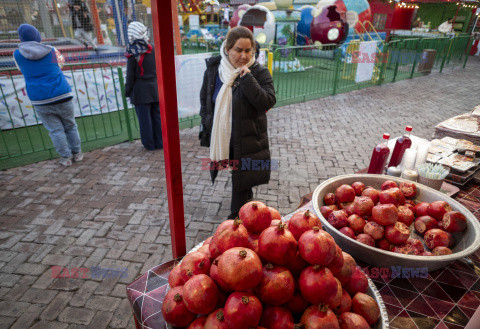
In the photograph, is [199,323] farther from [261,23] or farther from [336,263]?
[261,23]

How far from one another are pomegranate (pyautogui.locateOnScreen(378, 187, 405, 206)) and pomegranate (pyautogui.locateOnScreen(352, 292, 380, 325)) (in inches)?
32.3

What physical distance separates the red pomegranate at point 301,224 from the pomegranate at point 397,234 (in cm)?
66

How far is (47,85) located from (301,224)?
4927 millimetres

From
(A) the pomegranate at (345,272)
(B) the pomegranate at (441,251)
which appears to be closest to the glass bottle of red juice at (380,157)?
(B) the pomegranate at (441,251)

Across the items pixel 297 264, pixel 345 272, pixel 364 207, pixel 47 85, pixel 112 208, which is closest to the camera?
pixel 297 264

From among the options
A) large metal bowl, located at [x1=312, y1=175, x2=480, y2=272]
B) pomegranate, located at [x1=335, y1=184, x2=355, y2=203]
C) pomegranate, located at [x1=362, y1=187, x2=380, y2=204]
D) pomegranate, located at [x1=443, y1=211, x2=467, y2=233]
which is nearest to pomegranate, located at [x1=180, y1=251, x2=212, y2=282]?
large metal bowl, located at [x1=312, y1=175, x2=480, y2=272]

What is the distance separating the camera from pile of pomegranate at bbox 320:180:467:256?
68.3 inches

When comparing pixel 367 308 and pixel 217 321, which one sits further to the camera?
pixel 367 308

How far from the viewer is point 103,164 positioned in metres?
5.41

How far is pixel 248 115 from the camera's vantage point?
3.06 meters

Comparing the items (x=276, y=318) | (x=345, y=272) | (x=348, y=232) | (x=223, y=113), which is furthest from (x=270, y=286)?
(x=223, y=113)

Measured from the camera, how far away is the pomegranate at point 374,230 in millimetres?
1759

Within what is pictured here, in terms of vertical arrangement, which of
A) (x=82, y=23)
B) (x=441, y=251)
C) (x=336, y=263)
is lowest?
(x=441, y=251)

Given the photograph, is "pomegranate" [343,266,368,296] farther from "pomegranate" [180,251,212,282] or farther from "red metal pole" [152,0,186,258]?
"red metal pole" [152,0,186,258]
